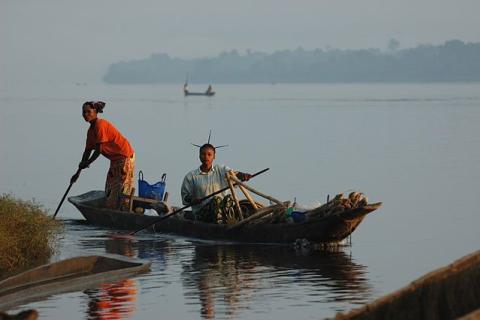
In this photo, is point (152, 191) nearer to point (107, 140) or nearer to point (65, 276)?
point (107, 140)

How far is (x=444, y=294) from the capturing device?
396 inches

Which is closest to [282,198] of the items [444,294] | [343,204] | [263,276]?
[343,204]

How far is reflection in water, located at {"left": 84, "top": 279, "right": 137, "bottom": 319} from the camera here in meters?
14.4

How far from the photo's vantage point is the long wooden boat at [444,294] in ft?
32.3

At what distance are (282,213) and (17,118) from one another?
191 ft

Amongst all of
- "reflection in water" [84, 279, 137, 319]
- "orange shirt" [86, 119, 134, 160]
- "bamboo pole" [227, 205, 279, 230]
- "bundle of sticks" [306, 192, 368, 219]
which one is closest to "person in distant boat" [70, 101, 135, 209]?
"orange shirt" [86, 119, 134, 160]

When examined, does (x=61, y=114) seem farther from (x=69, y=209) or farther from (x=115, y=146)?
(x=115, y=146)

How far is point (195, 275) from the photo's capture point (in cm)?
1722

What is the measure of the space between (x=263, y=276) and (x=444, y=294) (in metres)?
7.00

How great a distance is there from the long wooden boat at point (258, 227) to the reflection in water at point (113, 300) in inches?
135

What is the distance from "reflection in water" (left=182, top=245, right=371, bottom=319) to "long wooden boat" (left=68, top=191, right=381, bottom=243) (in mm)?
204

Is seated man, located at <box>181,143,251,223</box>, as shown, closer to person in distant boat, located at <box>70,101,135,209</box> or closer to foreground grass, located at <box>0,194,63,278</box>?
person in distant boat, located at <box>70,101,135,209</box>

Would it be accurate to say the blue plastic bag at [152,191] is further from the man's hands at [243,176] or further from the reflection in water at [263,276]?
the man's hands at [243,176]

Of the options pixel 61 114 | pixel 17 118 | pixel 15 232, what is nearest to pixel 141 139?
pixel 17 118
